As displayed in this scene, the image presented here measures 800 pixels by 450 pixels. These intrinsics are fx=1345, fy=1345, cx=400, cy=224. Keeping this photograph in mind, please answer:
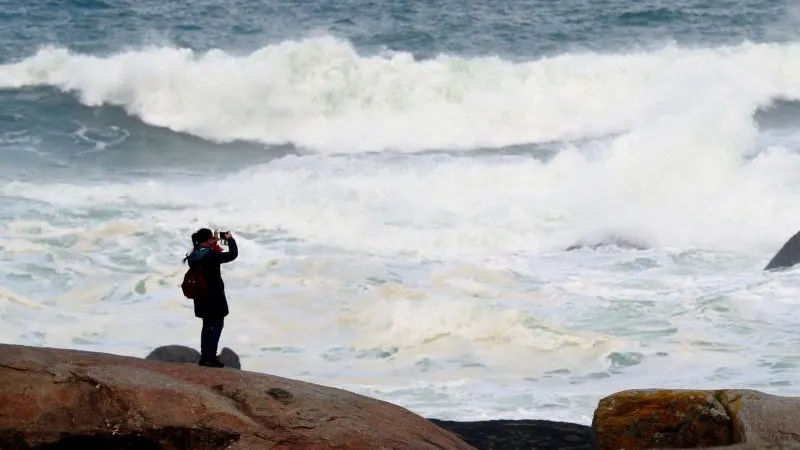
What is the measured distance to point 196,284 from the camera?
831 centimetres

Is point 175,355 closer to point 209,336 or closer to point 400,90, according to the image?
point 209,336

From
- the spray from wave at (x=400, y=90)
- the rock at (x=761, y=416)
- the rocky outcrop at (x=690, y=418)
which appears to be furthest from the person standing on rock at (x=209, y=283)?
the spray from wave at (x=400, y=90)

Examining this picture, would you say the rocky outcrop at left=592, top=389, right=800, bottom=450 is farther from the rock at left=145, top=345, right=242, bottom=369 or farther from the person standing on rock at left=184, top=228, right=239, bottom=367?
the rock at left=145, top=345, right=242, bottom=369

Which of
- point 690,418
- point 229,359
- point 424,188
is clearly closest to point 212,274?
point 229,359

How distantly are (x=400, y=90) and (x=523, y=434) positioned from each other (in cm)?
1913

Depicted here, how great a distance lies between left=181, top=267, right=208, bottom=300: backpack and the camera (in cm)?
830

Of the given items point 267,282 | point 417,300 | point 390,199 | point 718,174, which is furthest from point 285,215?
point 718,174

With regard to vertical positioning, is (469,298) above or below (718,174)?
below

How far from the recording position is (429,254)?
16438 millimetres

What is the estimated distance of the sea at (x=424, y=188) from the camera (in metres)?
12.7

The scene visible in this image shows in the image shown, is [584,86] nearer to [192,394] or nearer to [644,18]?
[644,18]

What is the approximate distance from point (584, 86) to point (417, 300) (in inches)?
617

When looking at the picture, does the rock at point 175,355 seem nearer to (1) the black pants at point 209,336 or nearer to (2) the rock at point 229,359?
(2) the rock at point 229,359

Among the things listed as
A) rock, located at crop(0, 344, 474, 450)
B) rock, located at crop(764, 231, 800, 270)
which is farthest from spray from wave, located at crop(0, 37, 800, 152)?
rock, located at crop(0, 344, 474, 450)
